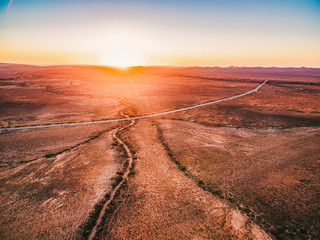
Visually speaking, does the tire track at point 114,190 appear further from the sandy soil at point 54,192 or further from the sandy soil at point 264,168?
the sandy soil at point 264,168

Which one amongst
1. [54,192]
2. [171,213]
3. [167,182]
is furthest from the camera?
[167,182]

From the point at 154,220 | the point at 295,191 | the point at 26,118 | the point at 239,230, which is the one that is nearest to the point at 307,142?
the point at 295,191

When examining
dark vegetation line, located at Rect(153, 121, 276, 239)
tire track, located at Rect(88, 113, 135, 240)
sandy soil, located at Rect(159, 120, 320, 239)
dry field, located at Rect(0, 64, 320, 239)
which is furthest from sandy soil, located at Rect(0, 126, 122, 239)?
sandy soil, located at Rect(159, 120, 320, 239)

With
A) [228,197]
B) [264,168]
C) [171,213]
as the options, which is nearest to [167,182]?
[171,213]

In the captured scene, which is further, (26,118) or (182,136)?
(26,118)

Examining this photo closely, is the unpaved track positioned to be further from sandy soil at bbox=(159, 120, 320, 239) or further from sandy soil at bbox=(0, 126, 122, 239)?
sandy soil at bbox=(0, 126, 122, 239)

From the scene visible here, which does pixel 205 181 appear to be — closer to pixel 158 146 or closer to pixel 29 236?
pixel 158 146

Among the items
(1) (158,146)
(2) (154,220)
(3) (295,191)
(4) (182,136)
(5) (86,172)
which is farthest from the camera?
(4) (182,136)

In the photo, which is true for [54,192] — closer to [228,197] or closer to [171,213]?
[171,213]

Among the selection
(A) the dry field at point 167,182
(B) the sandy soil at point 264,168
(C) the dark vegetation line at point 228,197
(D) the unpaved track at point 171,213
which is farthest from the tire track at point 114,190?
(B) the sandy soil at point 264,168
